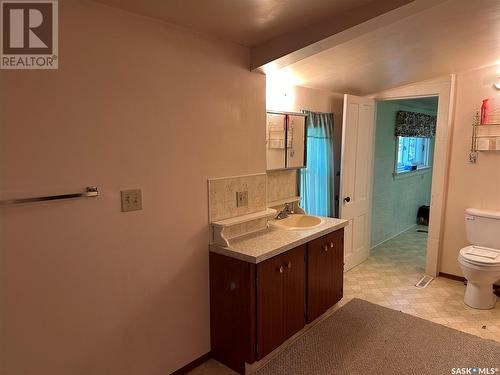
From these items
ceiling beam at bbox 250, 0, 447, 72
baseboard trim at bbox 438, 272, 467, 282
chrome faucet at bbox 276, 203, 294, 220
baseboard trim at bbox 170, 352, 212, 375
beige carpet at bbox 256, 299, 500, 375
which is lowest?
baseboard trim at bbox 170, 352, 212, 375

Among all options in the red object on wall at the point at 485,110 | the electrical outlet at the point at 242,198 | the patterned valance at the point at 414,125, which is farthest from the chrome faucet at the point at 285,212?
the patterned valance at the point at 414,125

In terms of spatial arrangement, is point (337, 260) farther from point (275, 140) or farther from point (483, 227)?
point (483, 227)

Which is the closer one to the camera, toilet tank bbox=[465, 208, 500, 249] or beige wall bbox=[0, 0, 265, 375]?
beige wall bbox=[0, 0, 265, 375]

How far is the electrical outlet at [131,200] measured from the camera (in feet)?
5.64

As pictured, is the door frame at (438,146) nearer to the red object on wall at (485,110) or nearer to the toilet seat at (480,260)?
the red object on wall at (485,110)

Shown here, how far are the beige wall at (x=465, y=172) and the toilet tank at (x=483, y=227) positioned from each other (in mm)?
162

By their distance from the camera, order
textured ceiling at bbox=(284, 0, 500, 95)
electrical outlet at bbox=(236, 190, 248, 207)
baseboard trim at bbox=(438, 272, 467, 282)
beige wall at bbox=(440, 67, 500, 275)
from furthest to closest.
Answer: baseboard trim at bbox=(438, 272, 467, 282), beige wall at bbox=(440, 67, 500, 275), electrical outlet at bbox=(236, 190, 248, 207), textured ceiling at bbox=(284, 0, 500, 95)

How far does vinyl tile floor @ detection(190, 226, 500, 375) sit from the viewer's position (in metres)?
2.62

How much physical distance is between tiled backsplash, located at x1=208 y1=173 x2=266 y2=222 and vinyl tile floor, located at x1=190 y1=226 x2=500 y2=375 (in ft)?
3.35

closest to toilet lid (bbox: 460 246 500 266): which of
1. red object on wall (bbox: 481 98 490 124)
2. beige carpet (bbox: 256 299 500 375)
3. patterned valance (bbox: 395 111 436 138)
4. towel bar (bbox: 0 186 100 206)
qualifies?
beige carpet (bbox: 256 299 500 375)

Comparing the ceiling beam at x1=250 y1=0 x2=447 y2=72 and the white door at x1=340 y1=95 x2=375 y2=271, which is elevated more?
the ceiling beam at x1=250 y1=0 x2=447 y2=72

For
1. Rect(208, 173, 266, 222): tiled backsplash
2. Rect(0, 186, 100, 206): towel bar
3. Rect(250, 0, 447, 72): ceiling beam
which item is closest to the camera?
Rect(0, 186, 100, 206): towel bar

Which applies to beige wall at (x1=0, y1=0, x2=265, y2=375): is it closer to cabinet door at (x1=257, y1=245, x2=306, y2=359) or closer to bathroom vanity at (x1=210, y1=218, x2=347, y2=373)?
bathroom vanity at (x1=210, y1=218, x2=347, y2=373)

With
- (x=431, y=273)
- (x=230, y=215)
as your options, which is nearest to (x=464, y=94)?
(x=431, y=273)
